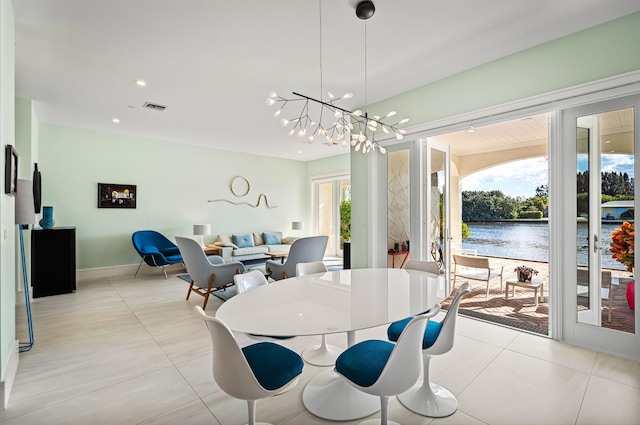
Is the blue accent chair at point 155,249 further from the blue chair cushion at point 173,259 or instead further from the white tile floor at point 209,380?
the white tile floor at point 209,380

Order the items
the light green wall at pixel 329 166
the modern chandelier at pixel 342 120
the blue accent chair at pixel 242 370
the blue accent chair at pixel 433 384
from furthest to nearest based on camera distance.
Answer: the light green wall at pixel 329 166
the modern chandelier at pixel 342 120
the blue accent chair at pixel 433 384
the blue accent chair at pixel 242 370

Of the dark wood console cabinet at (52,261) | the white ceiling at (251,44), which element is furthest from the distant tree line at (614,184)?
the dark wood console cabinet at (52,261)

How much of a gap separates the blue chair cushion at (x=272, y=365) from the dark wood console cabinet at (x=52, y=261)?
443cm

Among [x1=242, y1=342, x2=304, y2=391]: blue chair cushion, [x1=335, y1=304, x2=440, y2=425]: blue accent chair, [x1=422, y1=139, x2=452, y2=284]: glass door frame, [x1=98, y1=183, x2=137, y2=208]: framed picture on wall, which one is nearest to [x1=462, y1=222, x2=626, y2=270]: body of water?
[x1=422, y1=139, x2=452, y2=284]: glass door frame

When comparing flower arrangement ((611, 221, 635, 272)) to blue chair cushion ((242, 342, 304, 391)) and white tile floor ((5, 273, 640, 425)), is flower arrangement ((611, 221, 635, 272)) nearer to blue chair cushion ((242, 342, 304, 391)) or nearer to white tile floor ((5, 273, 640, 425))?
white tile floor ((5, 273, 640, 425))

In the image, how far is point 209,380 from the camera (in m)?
2.27

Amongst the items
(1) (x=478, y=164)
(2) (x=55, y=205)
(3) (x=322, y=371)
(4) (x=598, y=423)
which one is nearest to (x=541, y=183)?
(1) (x=478, y=164)

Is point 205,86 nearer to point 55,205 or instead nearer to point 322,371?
point 322,371

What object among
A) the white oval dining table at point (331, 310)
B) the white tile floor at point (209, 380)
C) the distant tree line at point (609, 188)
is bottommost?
the white tile floor at point (209, 380)

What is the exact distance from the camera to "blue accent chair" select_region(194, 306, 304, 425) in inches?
52.4

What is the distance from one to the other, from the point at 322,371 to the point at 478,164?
5874mm

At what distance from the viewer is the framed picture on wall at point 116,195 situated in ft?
18.7

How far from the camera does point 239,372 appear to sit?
4.43ft

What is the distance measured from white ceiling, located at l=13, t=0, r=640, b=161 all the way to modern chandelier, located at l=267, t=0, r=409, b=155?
0.60ft
